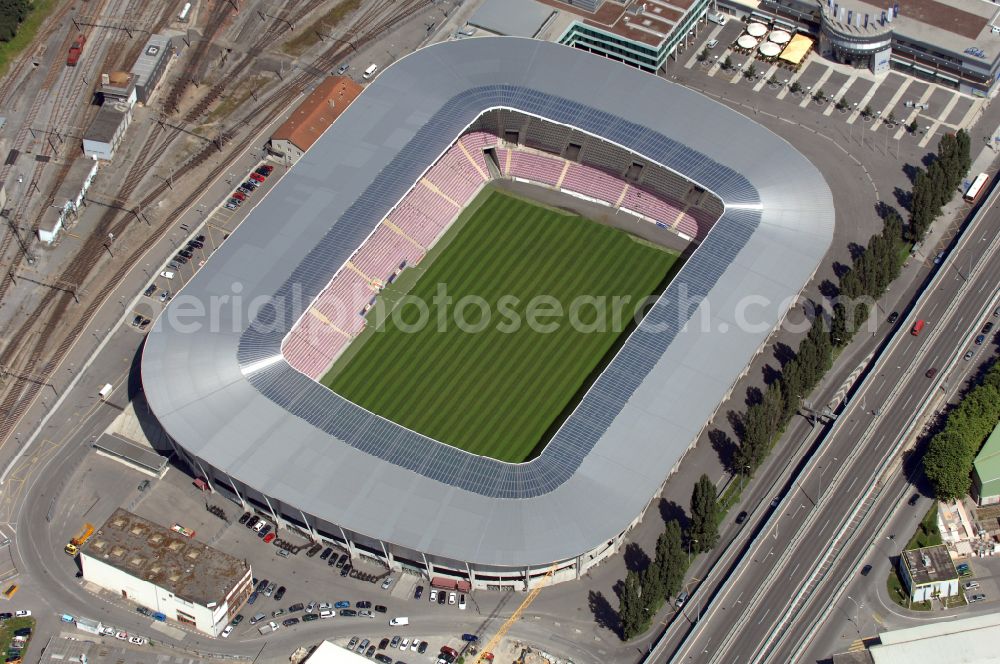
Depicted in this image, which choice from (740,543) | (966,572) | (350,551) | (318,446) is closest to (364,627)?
(350,551)

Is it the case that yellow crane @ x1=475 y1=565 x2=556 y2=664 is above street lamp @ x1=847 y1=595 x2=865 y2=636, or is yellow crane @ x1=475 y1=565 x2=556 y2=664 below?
below

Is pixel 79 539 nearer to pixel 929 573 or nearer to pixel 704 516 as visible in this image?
pixel 704 516

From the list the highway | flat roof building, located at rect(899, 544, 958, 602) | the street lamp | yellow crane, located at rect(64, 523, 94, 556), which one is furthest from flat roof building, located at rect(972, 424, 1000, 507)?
yellow crane, located at rect(64, 523, 94, 556)

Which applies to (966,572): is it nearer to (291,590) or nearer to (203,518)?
(291,590)

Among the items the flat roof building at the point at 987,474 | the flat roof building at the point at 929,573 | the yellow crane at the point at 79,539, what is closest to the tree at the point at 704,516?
the flat roof building at the point at 929,573

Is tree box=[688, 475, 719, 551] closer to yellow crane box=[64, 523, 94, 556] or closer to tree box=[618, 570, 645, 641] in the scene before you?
tree box=[618, 570, 645, 641]

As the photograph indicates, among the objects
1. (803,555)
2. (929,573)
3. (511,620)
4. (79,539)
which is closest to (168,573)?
(79,539)

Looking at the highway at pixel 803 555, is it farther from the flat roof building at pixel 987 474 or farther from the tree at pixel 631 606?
the flat roof building at pixel 987 474
